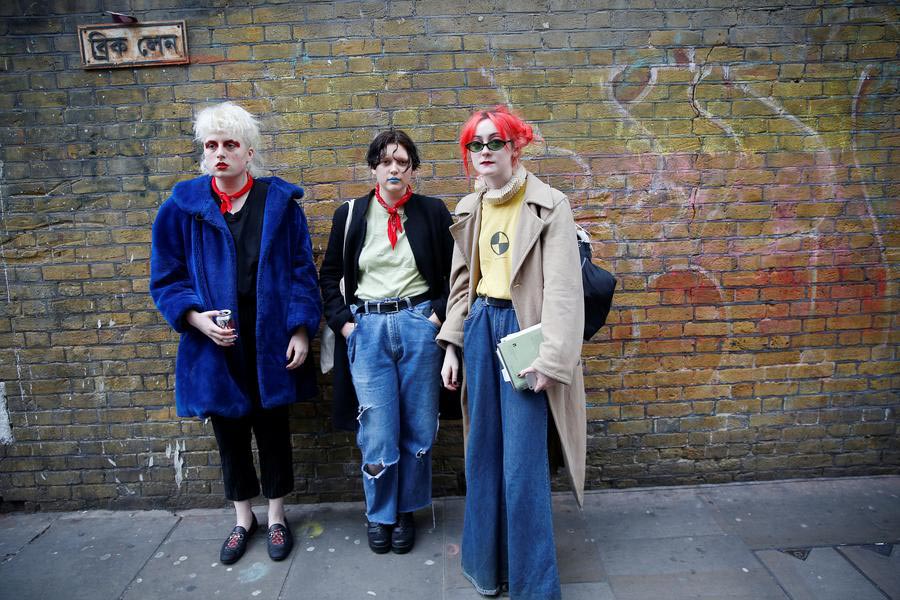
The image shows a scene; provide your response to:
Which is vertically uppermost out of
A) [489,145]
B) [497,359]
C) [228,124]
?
[228,124]

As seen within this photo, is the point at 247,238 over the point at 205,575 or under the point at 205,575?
over

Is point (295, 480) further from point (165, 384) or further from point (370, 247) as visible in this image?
point (370, 247)

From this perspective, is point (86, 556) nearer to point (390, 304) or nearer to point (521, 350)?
point (390, 304)

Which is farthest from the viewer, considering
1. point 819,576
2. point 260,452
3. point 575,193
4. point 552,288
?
point 575,193

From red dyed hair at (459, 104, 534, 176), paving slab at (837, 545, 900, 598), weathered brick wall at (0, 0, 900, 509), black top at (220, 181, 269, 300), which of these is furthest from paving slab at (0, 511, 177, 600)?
paving slab at (837, 545, 900, 598)

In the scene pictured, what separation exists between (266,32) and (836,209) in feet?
10.7

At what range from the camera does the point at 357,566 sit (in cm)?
297

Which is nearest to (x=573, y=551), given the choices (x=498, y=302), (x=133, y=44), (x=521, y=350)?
(x=521, y=350)

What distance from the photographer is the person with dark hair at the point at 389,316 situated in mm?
2912

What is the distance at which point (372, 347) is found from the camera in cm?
291

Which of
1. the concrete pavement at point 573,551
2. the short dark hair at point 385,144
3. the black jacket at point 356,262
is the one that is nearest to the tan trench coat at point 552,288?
the black jacket at point 356,262

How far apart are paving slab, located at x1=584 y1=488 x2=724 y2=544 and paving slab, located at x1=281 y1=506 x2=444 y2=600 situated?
0.87m

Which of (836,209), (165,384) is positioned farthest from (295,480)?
(836,209)

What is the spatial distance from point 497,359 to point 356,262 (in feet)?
2.83
